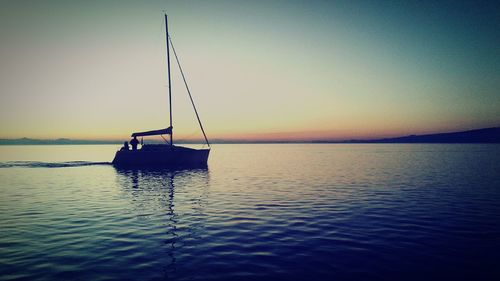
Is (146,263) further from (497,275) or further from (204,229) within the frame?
(497,275)

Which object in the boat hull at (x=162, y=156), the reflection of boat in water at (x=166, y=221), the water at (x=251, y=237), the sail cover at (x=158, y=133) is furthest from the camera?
the boat hull at (x=162, y=156)

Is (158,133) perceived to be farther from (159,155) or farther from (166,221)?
(166,221)

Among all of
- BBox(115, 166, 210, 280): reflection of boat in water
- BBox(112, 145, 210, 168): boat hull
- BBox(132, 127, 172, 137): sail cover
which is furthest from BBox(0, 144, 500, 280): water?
BBox(112, 145, 210, 168): boat hull

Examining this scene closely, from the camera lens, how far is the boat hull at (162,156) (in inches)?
1619

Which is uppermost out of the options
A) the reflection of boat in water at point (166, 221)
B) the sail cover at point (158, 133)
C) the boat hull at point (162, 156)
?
the sail cover at point (158, 133)

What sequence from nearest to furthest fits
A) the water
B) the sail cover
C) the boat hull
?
the water
the sail cover
the boat hull

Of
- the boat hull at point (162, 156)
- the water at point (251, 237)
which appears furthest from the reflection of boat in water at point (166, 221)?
the boat hull at point (162, 156)

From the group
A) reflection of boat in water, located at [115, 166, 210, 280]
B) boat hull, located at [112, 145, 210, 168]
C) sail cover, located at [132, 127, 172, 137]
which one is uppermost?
sail cover, located at [132, 127, 172, 137]

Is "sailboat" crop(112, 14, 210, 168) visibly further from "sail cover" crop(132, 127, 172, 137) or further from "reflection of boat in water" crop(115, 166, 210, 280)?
"reflection of boat in water" crop(115, 166, 210, 280)

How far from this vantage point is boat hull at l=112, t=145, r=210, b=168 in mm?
41119

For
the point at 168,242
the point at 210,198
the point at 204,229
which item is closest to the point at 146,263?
the point at 168,242

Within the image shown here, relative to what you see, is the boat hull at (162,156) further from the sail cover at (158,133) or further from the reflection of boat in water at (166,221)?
the reflection of boat in water at (166,221)

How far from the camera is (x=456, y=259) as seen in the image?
27.0ft

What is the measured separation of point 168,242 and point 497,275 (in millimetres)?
9534
